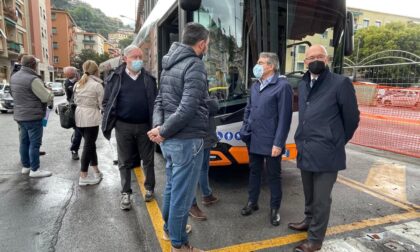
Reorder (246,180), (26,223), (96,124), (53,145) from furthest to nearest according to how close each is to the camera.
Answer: (53,145) → (246,180) → (96,124) → (26,223)

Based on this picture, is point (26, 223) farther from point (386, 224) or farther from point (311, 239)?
point (386, 224)

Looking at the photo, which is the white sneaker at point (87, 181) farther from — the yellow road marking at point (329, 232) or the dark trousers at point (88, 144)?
the yellow road marking at point (329, 232)

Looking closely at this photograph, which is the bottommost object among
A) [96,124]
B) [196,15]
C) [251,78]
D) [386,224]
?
[386,224]

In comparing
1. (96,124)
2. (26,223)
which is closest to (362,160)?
(96,124)

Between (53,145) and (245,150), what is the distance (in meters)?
5.55

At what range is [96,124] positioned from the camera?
14.6 feet

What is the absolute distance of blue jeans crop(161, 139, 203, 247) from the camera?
7.97ft

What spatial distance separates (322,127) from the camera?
2.68 meters

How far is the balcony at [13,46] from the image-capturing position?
30984 millimetres

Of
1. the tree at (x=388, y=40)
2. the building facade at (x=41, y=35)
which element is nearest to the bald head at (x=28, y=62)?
the building facade at (x=41, y=35)

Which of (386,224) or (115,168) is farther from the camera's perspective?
(115,168)

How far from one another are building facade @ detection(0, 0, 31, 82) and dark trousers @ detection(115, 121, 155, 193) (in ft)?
100

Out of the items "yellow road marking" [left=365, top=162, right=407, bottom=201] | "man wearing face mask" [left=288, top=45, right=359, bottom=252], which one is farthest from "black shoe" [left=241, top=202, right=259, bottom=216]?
"yellow road marking" [left=365, top=162, right=407, bottom=201]

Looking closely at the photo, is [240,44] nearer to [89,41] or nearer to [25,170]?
[25,170]
